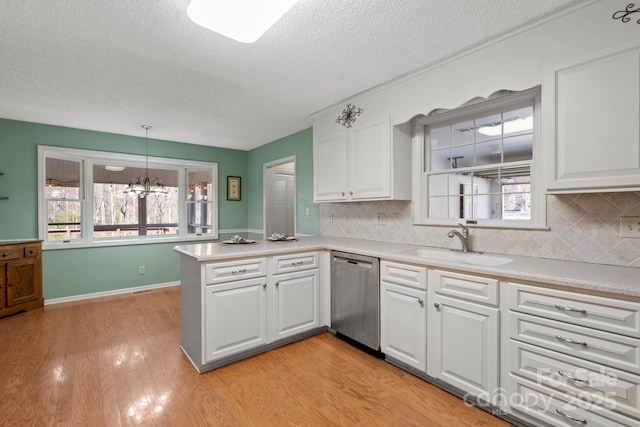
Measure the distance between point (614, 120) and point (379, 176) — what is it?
1549 millimetres

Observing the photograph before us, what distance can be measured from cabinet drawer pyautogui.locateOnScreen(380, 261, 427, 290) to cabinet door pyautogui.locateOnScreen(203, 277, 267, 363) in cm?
100

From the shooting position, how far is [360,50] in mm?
2131

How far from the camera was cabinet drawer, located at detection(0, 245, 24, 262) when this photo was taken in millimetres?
3309

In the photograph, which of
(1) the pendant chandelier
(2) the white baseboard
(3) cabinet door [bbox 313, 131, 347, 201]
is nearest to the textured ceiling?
(3) cabinet door [bbox 313, 131, 347, 201]

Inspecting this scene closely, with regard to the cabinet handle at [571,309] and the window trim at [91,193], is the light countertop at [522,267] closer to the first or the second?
the cabinet handle at [571,309]

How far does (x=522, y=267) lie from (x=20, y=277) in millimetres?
4959

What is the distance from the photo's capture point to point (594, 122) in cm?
157

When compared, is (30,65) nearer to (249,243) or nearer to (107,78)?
(107,78)

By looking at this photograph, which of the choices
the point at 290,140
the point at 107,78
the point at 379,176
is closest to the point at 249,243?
the point at 379,176

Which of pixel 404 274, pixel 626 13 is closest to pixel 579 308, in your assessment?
pixel 404 274

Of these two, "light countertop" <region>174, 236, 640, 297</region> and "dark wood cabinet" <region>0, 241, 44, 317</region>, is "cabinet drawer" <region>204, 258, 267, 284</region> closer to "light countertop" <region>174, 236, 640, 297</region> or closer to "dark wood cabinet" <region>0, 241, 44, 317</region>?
"light countertop" <region>174, 236, 640, 297</region>

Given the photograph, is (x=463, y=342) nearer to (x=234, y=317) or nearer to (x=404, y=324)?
(x=404, y=324)

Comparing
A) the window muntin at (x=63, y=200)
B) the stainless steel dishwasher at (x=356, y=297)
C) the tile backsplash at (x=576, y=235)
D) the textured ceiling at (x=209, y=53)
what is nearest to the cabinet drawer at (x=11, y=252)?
the window muntin at (x=63, y=200)

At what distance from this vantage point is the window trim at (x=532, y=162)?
80.0 inches
